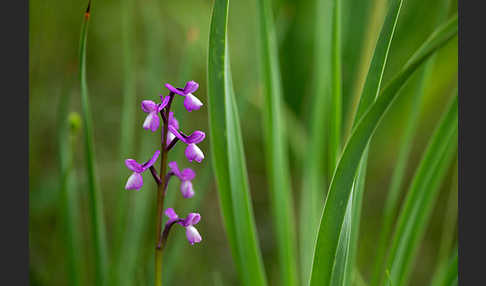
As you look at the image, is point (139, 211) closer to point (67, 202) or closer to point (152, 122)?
point (67, 202)

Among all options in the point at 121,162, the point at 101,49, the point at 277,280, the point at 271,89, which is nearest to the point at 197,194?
the point at 121,162

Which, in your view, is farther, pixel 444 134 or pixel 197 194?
pixel 197 194

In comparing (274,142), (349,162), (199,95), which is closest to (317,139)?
(274,142)

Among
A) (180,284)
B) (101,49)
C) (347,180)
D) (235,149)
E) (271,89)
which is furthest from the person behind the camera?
(101,49)

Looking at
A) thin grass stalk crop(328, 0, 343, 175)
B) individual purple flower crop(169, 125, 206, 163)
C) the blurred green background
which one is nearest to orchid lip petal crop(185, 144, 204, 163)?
individual purple flower crop(169, 125, 206, 163)

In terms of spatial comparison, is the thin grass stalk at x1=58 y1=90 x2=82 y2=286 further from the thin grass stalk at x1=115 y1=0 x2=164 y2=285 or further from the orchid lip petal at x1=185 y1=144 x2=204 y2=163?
the orchid lip petal at x1=185 y1=144 x2=204 y2=163

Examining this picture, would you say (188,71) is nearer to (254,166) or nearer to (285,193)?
(285,193)
